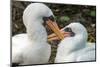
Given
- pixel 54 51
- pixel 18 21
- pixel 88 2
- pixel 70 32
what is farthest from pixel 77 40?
pixel 18 21

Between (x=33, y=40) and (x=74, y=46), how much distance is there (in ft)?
1.73

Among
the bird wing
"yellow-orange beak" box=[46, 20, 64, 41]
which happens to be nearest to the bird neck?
"yellow-orange beak" box=[46, 20, 64, 41]

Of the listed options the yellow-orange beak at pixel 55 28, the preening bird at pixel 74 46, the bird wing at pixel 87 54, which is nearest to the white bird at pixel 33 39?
the yellow-orange beak at pixel 55 28

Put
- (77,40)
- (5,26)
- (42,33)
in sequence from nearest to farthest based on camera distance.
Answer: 1. (5,26)
2. (42,33)
3. (77,40)

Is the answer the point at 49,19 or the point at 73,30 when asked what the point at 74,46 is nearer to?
the point at 73,30

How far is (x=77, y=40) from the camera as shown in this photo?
8.52ft

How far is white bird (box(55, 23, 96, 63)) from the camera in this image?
2539 mm

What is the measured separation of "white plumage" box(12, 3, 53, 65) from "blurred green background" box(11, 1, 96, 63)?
0.19 ft

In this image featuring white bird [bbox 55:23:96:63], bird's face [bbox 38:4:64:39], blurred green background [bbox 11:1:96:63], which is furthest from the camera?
white bird [bbox 55:23:96:63]

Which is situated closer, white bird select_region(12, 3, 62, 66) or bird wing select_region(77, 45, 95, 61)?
white bird select_region(12, 3, 62, 66)

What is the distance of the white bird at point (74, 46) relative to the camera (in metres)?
2.54

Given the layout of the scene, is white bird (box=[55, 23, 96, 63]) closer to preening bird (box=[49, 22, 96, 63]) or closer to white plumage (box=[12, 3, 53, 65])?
preening bird (box=[49, 22, 96, 63])

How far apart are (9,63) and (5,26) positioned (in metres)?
0.41

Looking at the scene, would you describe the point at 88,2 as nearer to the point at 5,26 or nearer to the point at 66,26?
the point at 66,26
